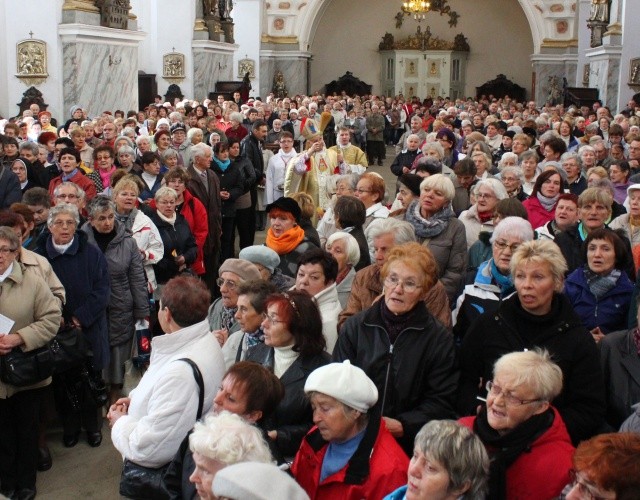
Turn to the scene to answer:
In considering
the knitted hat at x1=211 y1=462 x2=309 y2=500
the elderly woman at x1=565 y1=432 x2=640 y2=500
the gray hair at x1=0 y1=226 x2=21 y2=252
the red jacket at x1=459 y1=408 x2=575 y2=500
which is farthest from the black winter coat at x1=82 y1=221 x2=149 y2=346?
the elderly woman at x1=565 y1=432 x2=640 y2=500

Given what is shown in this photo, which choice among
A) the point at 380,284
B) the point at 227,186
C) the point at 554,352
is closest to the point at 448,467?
the point at 554,352

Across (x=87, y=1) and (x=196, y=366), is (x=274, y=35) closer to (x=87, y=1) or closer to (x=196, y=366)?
(x=87, y=1)

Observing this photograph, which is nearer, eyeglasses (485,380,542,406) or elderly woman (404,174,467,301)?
eyeglasses (485,380,542,406)

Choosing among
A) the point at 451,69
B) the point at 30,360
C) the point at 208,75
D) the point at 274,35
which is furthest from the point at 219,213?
the point at 451,69

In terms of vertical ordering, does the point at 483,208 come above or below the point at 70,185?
below

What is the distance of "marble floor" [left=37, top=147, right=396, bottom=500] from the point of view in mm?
5805

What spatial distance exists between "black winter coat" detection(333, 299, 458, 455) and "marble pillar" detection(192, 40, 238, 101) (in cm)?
1887

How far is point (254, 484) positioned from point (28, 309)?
316 cm

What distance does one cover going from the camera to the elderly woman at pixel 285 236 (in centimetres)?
676

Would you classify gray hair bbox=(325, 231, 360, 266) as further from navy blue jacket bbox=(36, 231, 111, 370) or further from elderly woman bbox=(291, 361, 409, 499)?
elderly woman bbox=(291, 361, 409, 499)

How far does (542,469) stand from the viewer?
3.45 metres

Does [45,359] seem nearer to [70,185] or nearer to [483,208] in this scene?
[70,185]

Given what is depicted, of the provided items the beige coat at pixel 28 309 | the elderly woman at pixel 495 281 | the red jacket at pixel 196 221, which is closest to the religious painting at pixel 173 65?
the red jacket at pixel 196 221

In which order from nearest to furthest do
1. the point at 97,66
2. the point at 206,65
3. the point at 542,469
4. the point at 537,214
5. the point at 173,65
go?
1. the point at 542,469
2. the point at 537,214
3. the point at 97,66
4. the point at 173,65
5. the point at 206,65
